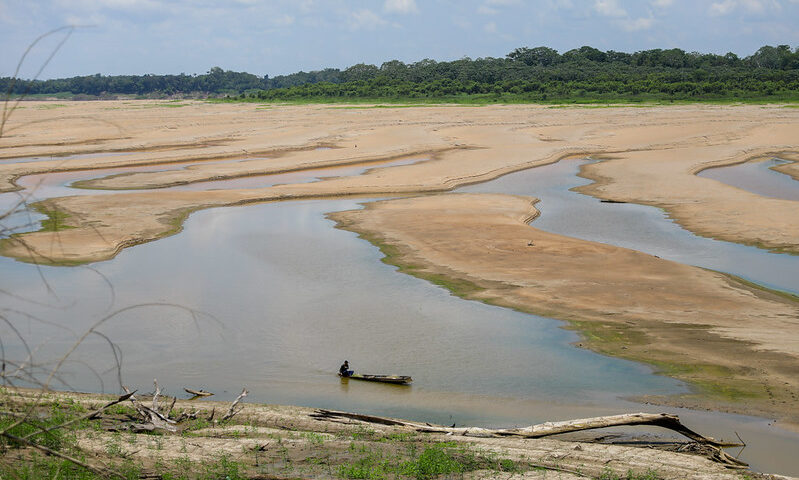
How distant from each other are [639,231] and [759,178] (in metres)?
16.2

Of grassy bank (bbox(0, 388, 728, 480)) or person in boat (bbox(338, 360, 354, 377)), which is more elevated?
grassy bank (bbox(0, 388, 728, 480))

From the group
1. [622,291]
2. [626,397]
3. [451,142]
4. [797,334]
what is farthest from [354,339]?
[451,142]

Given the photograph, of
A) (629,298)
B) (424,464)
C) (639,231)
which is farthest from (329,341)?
(639,231)

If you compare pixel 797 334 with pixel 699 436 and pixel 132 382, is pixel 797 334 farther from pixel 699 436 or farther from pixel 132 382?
pixel 132 382

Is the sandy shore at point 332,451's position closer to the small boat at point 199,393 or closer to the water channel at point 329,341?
the water channel at point 329,341

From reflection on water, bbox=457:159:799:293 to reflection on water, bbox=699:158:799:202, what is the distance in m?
6.71

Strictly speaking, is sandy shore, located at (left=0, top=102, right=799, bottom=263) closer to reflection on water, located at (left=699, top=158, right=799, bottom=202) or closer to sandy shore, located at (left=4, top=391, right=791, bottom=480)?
reflection on water, located at (left=699, top=158, right=799, bottom=202)

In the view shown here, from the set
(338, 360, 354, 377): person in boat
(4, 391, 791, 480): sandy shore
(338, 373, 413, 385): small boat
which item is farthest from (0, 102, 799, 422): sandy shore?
(338, 360, 354, 377): person in boat

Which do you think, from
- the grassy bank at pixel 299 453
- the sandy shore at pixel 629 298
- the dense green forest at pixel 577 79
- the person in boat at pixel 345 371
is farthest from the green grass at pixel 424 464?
the dense green forest at pixel 577 79

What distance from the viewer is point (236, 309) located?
1781 centimetres

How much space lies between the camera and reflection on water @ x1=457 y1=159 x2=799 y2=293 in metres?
21.1

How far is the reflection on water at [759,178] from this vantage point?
111ft

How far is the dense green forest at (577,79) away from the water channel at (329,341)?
239 feet

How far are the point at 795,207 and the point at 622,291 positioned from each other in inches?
547
